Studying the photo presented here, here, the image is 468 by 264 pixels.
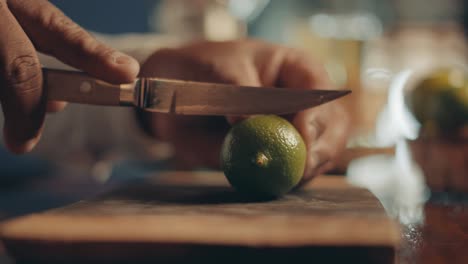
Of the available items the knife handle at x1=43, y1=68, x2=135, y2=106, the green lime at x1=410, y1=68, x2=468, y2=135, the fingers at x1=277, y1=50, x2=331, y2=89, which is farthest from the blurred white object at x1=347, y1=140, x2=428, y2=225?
the knife handle at x1=43, y1=68, x2=135, y2=106

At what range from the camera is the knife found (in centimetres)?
91

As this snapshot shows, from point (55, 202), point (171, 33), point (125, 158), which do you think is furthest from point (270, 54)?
point (171, 33)

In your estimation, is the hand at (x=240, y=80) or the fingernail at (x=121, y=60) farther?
the hand at (x=240, y=80)

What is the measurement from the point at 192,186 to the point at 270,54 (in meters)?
0.38

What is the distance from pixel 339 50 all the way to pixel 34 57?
3.67 metres

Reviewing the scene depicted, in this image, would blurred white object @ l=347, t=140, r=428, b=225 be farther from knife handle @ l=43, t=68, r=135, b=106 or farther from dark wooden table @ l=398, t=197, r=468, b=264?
knife handle @ l=43, t=68, r=135, b=106

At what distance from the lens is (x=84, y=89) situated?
2.96ft

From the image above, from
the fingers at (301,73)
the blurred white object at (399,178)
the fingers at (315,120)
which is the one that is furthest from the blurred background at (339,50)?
the fingers at (301,73)

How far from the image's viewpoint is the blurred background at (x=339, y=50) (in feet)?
4.88

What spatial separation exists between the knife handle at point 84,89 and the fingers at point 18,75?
29 mm

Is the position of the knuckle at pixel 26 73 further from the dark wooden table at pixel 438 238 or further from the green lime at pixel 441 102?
the green lime at pixel 441 102

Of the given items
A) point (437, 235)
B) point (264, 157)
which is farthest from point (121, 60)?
point (437, 235)

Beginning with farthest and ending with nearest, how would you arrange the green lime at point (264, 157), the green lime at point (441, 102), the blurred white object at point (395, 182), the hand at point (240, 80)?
1. the green lime at point (441, 102)
2. the hand at point (240, 80)
3. the blurred white object at point (395, 182)
4. the green lime at point (264, 157)

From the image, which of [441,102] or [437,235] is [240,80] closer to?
[437,235]
